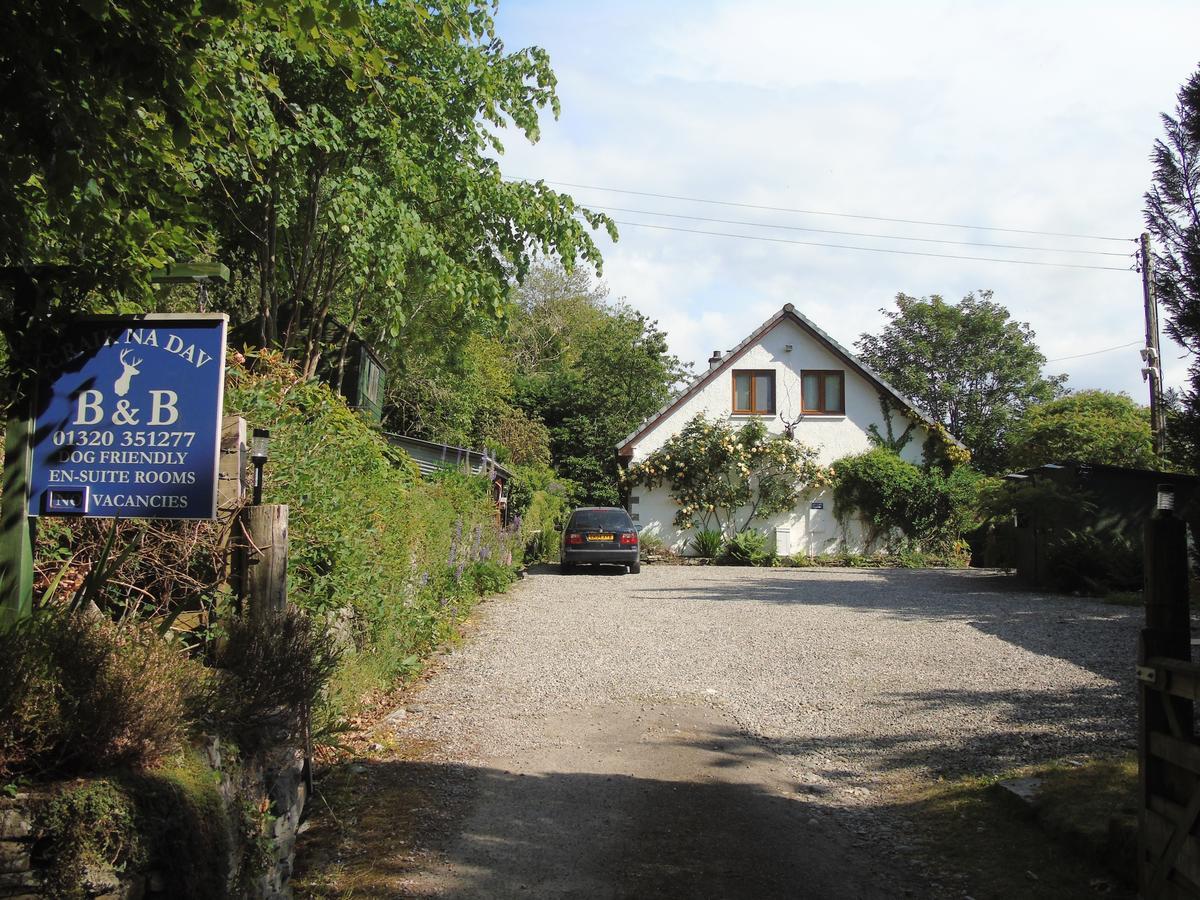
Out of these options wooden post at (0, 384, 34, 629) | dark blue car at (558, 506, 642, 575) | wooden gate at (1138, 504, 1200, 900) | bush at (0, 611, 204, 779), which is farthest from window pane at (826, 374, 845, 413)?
bush at (0, 611, 204, 779)

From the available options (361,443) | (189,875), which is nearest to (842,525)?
(361,443)

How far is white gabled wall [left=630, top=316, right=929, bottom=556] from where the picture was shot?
1109 inches

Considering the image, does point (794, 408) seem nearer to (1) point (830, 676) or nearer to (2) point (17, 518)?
(1) point (830, 676)

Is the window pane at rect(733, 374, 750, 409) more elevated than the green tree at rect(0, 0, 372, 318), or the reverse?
the window pane at rect(733, 374, 750, 409)

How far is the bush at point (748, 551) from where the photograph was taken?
26.8 meters

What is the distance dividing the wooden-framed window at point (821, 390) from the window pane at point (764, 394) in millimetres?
908

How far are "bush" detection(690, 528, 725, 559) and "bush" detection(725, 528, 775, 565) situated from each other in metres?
0.46

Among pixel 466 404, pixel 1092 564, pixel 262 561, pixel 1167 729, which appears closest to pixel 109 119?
pixel 262 561

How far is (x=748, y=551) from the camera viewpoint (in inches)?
1056

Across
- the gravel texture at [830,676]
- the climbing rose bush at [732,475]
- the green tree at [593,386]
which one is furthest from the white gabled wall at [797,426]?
the gravel texture at [830,676]

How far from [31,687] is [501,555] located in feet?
49.0

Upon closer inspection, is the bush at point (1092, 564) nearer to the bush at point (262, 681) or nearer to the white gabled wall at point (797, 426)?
the white gabled wall at point (797, 426)

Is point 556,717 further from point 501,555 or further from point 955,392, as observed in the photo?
point 955,392

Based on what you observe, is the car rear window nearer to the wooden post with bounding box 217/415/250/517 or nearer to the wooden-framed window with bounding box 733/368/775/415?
the wooden-framed window with bounding box 733/368/775/415
